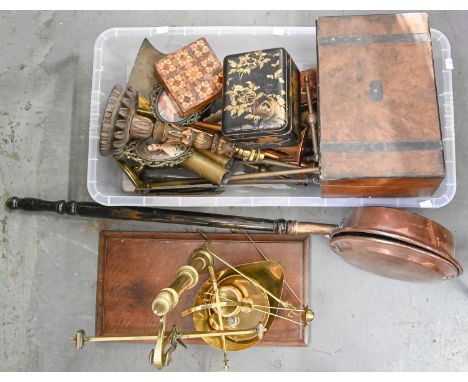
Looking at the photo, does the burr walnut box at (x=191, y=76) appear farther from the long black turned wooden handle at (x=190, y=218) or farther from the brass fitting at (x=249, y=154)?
the long black turned wooden handle at (x=190, y=218)

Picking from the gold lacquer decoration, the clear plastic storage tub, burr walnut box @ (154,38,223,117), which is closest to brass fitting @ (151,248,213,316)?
the gold lacquer decoration

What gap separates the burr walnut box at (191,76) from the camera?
1396 mm

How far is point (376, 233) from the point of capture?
1187mm

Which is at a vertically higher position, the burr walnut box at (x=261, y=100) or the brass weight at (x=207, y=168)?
the burr walnut box at (x=261, y=100)

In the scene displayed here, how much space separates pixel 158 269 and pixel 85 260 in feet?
0.68

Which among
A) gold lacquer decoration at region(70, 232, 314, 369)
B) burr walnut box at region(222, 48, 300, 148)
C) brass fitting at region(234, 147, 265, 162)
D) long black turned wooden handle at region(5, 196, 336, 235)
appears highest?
burr walnut box at region(222, 48, 300, 148)

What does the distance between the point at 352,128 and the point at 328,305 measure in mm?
486

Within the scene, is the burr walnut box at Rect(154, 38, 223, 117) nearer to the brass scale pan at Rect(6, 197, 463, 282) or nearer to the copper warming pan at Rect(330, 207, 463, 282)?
the brass scale pan at Rect(6, 197, 463, 282)

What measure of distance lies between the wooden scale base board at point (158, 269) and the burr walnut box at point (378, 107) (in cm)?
23

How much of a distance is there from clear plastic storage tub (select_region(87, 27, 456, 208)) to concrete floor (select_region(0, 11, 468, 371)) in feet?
0.32

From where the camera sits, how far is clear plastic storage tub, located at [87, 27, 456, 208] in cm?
138

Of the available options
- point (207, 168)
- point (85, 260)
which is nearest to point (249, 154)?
point (207, 168)

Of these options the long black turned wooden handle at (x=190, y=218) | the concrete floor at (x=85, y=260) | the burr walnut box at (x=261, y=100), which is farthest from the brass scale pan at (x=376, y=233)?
the burr walnut box at (x=261, y=100)
